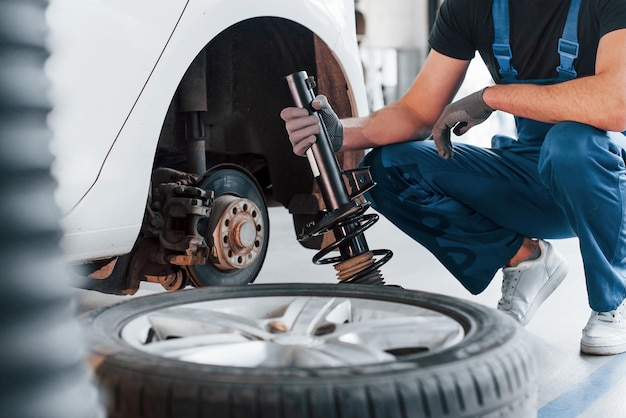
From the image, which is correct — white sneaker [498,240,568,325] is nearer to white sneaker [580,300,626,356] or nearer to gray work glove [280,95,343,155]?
white sneaker [580,300,626,356]

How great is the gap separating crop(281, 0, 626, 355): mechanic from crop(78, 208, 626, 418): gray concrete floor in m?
0.08

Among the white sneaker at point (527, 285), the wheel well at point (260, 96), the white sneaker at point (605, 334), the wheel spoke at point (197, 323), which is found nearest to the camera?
the wheel spoke at point (197, 323)

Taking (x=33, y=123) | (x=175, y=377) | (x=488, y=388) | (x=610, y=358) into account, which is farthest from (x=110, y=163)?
(x=610, y=358)

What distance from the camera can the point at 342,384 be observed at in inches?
26.4

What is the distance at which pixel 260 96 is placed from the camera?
2164mm

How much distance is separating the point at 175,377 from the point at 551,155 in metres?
1.20

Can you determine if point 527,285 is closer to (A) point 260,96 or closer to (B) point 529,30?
(B) point 529,30

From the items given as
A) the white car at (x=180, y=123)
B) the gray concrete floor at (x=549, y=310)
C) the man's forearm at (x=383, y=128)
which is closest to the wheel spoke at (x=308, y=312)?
the white car at (x=180, y=123)

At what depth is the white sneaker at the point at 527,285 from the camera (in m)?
1.87

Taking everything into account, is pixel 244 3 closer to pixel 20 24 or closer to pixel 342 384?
pixel 342 384

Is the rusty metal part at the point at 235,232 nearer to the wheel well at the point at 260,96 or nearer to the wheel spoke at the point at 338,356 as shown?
the wheel well at the point at 260,96

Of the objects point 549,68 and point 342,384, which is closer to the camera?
point 342,384

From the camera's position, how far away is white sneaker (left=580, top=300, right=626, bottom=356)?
163cm

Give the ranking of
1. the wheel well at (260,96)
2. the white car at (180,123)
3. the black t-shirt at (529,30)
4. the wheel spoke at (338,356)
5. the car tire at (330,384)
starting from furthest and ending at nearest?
the wheel well at (260,96)
the black t-shirt at (529,30)
the white car at (180,123)
the wheel spoke at (338,356)
the car tire at (330,384)
